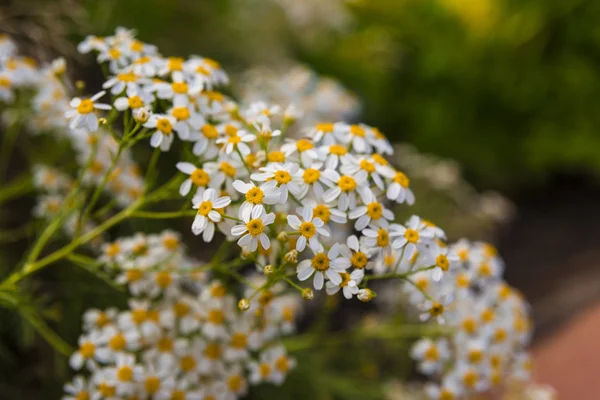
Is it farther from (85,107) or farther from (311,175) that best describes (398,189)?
(85,107)

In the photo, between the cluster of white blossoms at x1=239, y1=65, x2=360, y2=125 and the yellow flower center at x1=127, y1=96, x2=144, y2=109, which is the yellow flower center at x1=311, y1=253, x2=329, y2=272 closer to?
the yellow flower center at x1=127, y1=96, x2=144, y2=109

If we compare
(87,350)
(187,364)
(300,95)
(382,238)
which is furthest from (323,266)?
(300,95)

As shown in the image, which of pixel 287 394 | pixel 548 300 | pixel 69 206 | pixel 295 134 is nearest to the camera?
pixel 69 206

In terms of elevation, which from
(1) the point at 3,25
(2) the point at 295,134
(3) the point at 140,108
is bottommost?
(3) the point at 140,108

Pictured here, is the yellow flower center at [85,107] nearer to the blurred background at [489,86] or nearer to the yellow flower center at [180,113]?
the yellow flower center at [180,113]

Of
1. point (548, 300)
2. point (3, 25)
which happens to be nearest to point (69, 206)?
point (3, 25)

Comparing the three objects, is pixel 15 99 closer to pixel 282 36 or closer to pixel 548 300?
pixel 282 36
